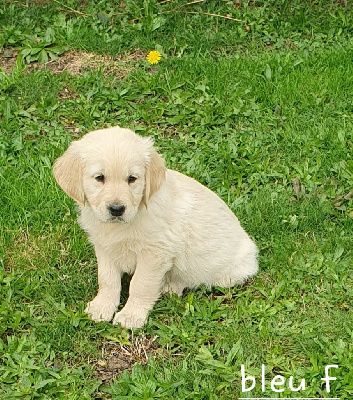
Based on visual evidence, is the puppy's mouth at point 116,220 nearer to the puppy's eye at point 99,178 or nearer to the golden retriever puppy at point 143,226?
the golden retriever puppy at point 143,226

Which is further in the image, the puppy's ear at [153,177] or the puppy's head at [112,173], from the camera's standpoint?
the puppy's ear at [153,177]

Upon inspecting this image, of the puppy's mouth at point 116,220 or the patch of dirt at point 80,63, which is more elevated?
the puppy's mouth at point 116,220

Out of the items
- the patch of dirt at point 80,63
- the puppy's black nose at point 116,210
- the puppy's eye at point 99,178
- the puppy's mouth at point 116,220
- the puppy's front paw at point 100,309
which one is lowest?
the puppy's front paw at point 100,309

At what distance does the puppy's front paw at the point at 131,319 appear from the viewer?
15.7ft

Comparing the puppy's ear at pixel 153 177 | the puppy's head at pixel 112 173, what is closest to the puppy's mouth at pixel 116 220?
the puppy's head at pixel 112 173

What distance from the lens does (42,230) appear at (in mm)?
5449

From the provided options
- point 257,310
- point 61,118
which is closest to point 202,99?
point 61,118

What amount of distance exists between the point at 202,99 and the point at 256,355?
2781 millimetres

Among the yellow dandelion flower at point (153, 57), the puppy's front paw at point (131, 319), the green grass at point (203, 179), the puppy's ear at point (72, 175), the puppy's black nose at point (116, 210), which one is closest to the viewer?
the puppy's black nose at point (116, 210)

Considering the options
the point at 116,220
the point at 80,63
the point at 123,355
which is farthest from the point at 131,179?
the point at 80,63

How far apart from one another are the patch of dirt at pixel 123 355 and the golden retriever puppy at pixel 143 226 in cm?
13

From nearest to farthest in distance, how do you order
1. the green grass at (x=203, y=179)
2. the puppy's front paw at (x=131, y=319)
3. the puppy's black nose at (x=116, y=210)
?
the puppy's black nose at (x=116, y=210)
the green grass at (x=203, y=179)
the puppy's front paw at (x=131, y=319)

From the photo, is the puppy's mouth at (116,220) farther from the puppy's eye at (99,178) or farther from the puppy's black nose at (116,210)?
the puppy's eye at (99,178)

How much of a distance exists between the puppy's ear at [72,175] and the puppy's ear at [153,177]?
38 centimetres
